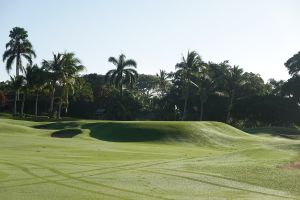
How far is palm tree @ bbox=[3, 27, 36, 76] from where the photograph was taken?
91312 millimetres

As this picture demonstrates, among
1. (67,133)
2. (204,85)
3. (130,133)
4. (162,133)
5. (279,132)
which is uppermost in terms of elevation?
(204,85)

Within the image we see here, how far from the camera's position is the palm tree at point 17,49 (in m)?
91.3

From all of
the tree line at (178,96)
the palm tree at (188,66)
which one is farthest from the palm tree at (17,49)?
the palm tree at (188,66)

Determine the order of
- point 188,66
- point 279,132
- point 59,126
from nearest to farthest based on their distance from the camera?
point 59,126 → point 279,132 → point 188,66

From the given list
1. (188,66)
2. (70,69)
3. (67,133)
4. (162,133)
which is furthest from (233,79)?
(67,133)

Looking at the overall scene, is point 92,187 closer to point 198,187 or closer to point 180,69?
point 198,187

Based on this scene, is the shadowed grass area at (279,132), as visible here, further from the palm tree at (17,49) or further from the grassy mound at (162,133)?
the palm tree at (17,49)

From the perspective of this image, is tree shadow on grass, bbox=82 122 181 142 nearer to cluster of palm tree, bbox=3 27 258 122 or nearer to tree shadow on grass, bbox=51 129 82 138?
tree shadow on grass, bbox=51 129 82 138

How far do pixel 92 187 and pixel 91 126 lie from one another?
137 feet

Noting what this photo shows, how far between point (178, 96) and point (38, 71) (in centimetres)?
3460

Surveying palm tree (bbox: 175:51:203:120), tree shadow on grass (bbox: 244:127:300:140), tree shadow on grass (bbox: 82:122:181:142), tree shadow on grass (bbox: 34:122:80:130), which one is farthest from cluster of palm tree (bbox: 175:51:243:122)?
tree shadow on grass (bbox: 82:122:181:142)

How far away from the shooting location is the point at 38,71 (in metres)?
81.5

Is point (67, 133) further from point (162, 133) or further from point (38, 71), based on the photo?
point (38, 71)

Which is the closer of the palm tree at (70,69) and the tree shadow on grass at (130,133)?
the tree shadow on grass at (130,133)
